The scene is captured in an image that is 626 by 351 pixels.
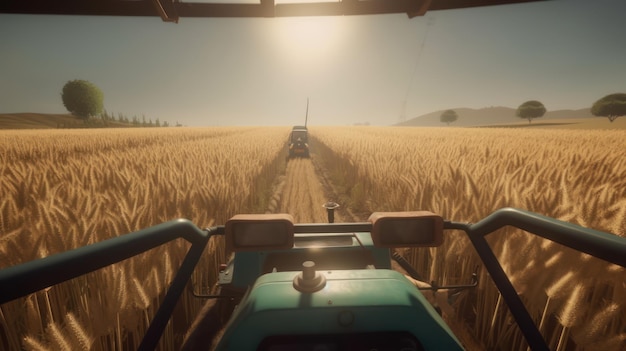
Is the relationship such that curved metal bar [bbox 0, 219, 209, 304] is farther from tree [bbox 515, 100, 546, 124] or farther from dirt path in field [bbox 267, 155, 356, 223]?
tree [bbox 515, 100, 546, 124]

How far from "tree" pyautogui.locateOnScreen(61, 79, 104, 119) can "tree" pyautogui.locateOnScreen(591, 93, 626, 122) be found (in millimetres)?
135295

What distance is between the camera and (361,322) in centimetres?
109

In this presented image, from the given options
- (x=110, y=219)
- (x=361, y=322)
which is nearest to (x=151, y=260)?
(x=110, y=219)

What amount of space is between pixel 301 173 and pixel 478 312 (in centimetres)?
1075

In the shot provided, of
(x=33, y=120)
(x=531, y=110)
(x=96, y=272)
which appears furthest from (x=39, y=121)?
(x=531, y=110)

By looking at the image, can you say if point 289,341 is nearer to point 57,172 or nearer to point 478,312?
point 478,312

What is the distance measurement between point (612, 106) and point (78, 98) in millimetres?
138960

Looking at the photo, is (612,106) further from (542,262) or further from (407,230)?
(407,230)

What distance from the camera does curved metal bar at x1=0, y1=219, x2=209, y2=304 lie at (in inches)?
23.4

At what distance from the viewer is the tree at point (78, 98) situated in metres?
76.4

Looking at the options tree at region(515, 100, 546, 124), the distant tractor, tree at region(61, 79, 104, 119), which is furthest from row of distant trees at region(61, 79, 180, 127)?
tree at region(515, 100, 546, 124)

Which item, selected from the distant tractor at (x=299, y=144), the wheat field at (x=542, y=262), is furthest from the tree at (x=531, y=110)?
the wheat field at (x=542, y=262)

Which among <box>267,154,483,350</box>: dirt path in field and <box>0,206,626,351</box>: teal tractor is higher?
<box>0,206,626,351</box>: teal tractor

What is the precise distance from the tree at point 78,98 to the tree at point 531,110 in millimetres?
131793
